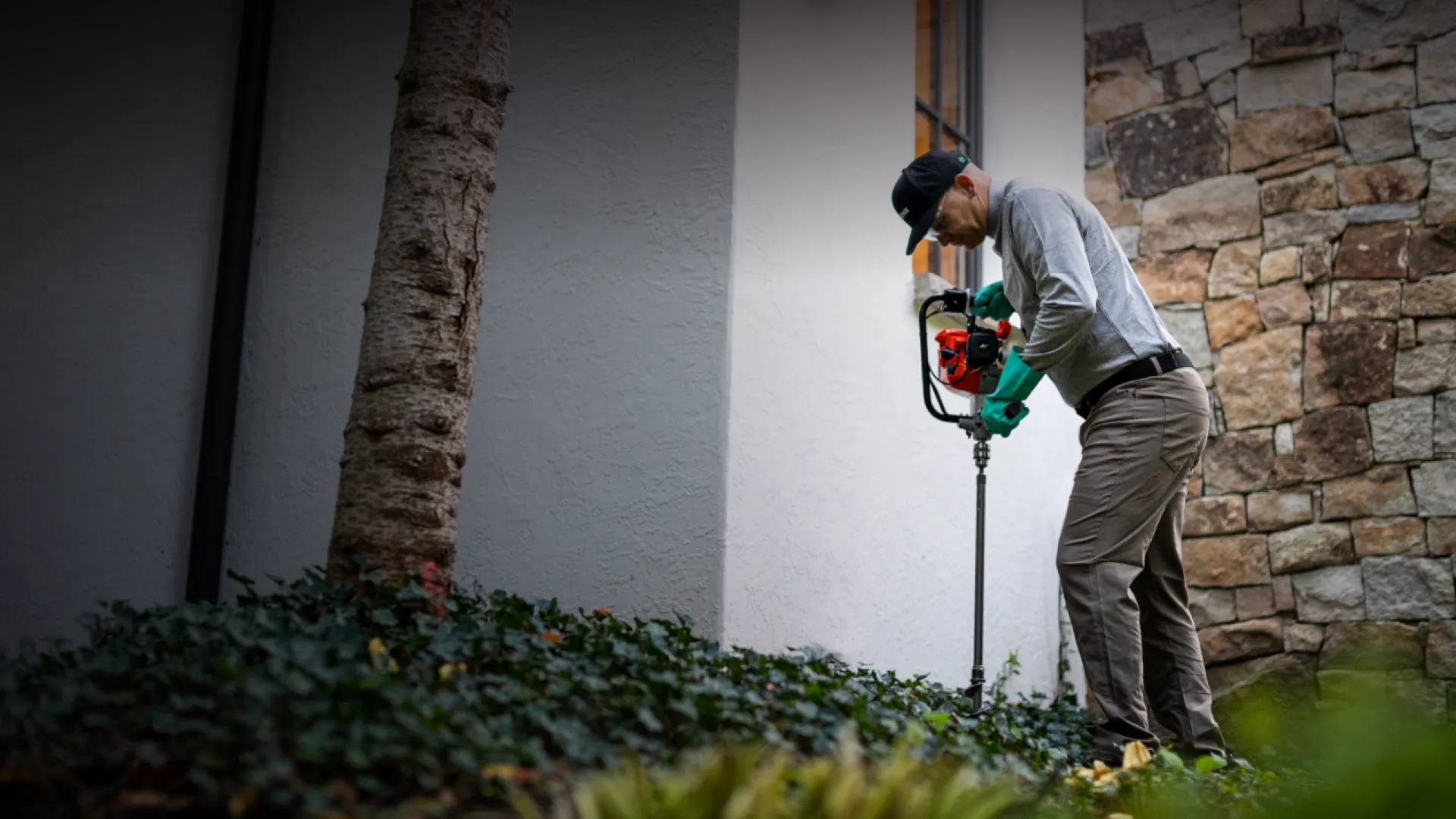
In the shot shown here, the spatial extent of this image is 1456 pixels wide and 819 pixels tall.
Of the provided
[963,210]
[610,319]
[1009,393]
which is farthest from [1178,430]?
[610,319]

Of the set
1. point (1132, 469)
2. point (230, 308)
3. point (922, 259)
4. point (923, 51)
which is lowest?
point (1132, 469)

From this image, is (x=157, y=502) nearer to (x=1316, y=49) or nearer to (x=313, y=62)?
(x=313, y=62)

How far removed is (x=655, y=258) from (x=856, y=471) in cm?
99

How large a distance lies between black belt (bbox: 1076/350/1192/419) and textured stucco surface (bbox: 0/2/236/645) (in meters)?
2.64

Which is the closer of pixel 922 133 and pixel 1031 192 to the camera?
pixel 1031 192

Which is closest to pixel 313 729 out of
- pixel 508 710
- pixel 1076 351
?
pixel 508 710

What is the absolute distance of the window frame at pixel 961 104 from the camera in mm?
4750

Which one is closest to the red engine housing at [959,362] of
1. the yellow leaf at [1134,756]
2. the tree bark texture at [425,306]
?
the yellow leaf at [1134,756]

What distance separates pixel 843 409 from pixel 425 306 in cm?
158

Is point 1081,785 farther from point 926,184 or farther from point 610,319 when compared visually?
point 610,319

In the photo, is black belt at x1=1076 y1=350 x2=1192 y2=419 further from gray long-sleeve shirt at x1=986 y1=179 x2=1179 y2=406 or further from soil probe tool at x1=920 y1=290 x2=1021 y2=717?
soil probe tool at x1=920 y1=290 x2=1021 y2=717

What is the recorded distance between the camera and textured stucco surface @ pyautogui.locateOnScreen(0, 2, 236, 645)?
11.5ft

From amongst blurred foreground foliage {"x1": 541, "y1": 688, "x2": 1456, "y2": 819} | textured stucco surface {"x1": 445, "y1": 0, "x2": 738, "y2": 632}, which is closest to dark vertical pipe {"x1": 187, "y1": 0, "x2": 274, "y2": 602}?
textured stucco surface {"x1": 445, "y1": 0, "x2": 738, "y2": 632}

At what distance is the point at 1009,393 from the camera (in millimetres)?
3264
